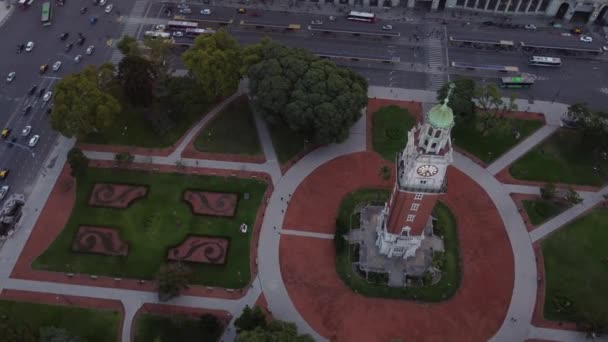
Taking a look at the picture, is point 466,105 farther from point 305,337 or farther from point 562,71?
point 305,337

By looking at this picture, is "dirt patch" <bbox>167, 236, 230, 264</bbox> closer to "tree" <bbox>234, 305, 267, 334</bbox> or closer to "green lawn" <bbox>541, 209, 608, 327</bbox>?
"tree" <bbox>234, 305, 267, 334</bbox>

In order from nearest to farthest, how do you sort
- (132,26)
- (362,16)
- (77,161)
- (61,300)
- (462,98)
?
(61,300), (77,161), (462,98), (132,26), (362,16)

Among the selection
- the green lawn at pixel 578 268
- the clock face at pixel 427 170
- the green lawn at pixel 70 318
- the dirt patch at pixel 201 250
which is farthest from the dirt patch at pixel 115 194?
the green lawn at pixel 578 268

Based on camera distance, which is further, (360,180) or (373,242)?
(360,180)

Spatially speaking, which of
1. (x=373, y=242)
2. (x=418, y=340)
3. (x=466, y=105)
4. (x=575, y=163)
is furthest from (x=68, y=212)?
(x=575, y=163)

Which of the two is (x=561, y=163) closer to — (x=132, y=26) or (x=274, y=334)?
(x=274, y=334)

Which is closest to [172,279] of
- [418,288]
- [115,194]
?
[115,194]

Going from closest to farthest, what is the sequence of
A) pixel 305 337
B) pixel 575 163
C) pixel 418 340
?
pixel 305 337
pixel 418 340
pixel 575 163
